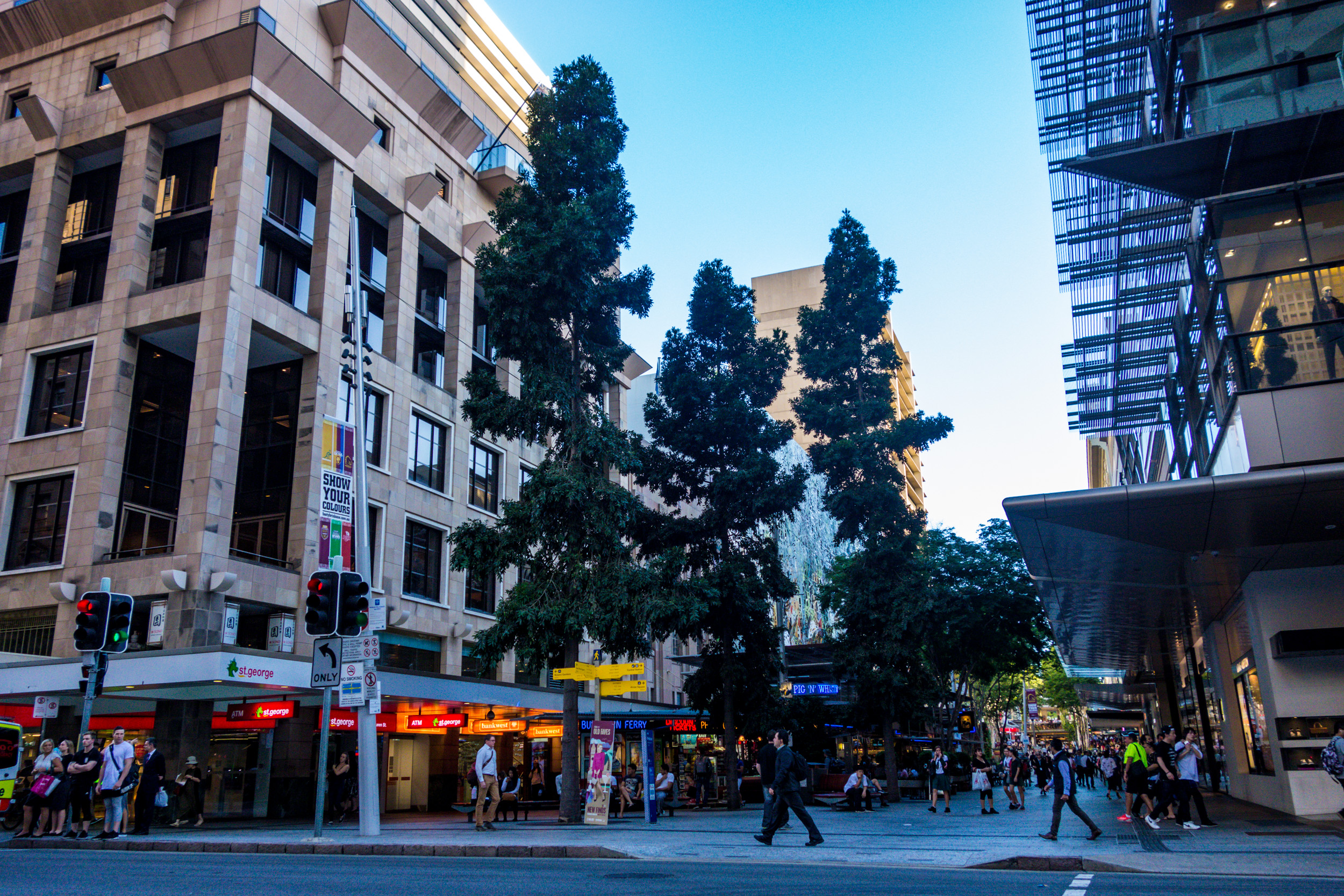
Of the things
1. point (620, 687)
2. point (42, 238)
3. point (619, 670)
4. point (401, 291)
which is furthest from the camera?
point (401, 291)

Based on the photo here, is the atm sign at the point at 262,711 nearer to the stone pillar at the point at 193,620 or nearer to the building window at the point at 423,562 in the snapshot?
the stone pillar at the point at 193,620

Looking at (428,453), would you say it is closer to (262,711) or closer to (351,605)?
(262,711)

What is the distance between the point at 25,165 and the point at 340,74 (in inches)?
437

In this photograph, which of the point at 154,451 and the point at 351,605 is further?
the point at 154,451

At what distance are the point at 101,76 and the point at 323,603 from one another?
90.6ft

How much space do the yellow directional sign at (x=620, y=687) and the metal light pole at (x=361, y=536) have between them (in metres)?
4.69

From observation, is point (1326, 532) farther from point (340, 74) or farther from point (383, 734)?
point (340, 74)

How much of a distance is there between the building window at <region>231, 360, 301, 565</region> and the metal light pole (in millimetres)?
12462

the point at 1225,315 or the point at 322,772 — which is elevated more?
the point at 1225,315

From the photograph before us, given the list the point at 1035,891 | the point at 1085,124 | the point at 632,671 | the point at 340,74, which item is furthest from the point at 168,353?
the point at 1035,891

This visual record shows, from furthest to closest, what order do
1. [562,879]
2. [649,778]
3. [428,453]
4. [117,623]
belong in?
[428,453] < [649,778] < [117,623] < [562,879]

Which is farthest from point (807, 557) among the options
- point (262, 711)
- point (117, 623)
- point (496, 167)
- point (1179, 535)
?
point (117, 623)

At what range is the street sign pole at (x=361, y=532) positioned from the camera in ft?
52.3

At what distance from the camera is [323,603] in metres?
15.1
